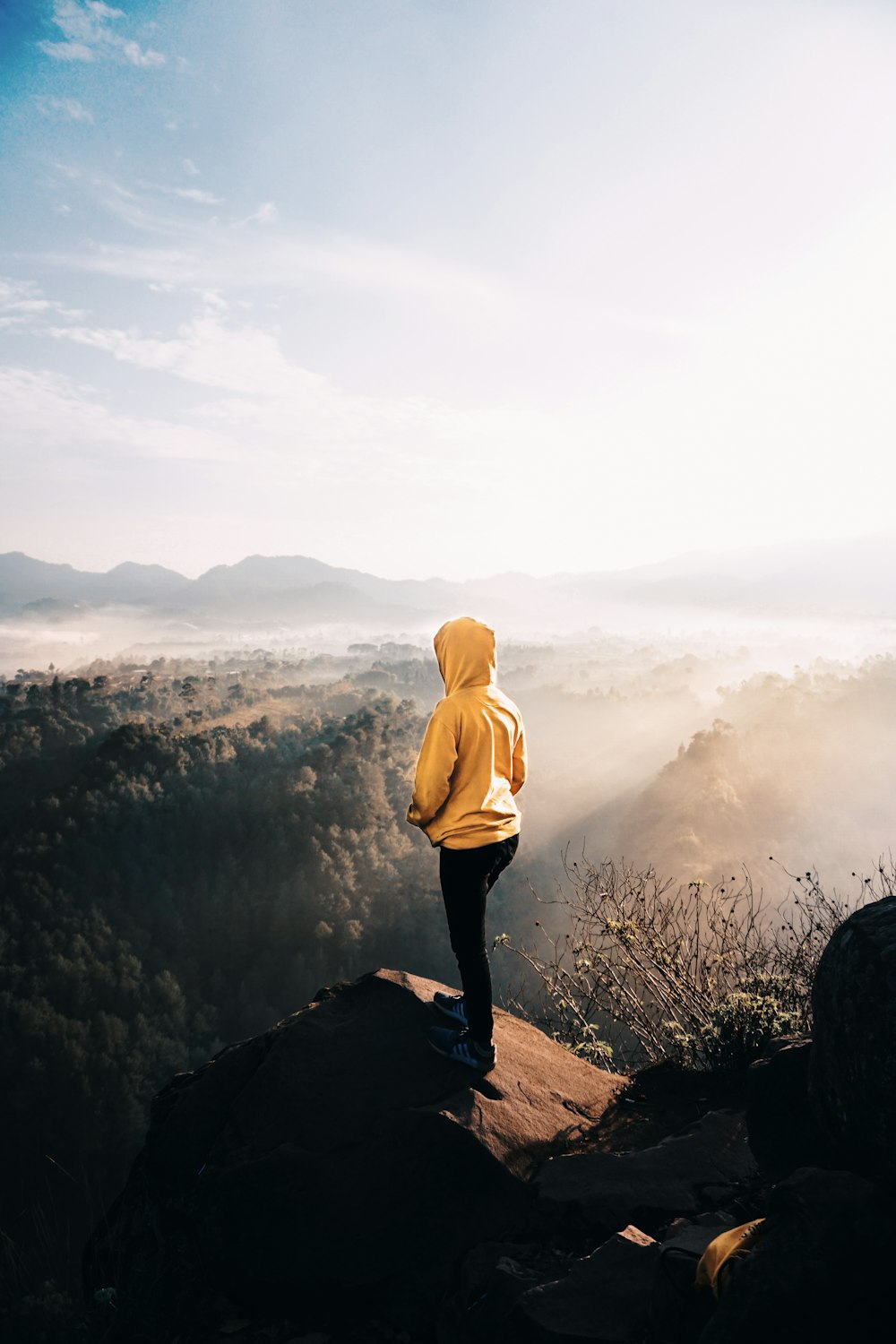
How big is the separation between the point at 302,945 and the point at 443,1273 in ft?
83.3

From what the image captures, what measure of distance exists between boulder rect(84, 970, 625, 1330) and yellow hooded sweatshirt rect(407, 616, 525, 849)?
147cm

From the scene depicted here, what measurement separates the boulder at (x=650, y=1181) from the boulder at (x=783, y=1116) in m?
0.21

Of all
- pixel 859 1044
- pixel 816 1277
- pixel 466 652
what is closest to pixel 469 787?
pixel 466 652

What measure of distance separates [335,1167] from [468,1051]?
0.86 m

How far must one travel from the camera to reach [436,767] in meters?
3.41

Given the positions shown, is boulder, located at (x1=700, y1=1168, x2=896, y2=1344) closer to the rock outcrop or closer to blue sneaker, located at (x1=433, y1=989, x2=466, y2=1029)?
the rock outcrop

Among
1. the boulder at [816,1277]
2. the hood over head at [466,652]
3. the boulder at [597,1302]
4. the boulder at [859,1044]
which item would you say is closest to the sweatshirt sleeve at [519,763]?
the hood over head at [466,652]

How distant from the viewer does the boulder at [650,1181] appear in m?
3.09

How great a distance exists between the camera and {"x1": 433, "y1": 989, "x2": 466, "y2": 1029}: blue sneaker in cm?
408

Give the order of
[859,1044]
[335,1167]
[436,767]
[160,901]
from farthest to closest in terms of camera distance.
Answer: [160,901] → [335,1167] → [436,767] → [859,1044]

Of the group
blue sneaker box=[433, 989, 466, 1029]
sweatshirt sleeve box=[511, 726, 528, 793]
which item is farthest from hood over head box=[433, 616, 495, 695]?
blue sneaker box=[433, 989, 466, 1029]

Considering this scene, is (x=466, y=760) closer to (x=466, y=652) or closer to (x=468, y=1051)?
(x=466, y=652)

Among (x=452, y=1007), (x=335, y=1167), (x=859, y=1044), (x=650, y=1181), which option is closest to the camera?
(x=859, y=1044)

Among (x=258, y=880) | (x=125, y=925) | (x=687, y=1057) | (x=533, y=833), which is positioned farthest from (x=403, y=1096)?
(x=533, y=833)
